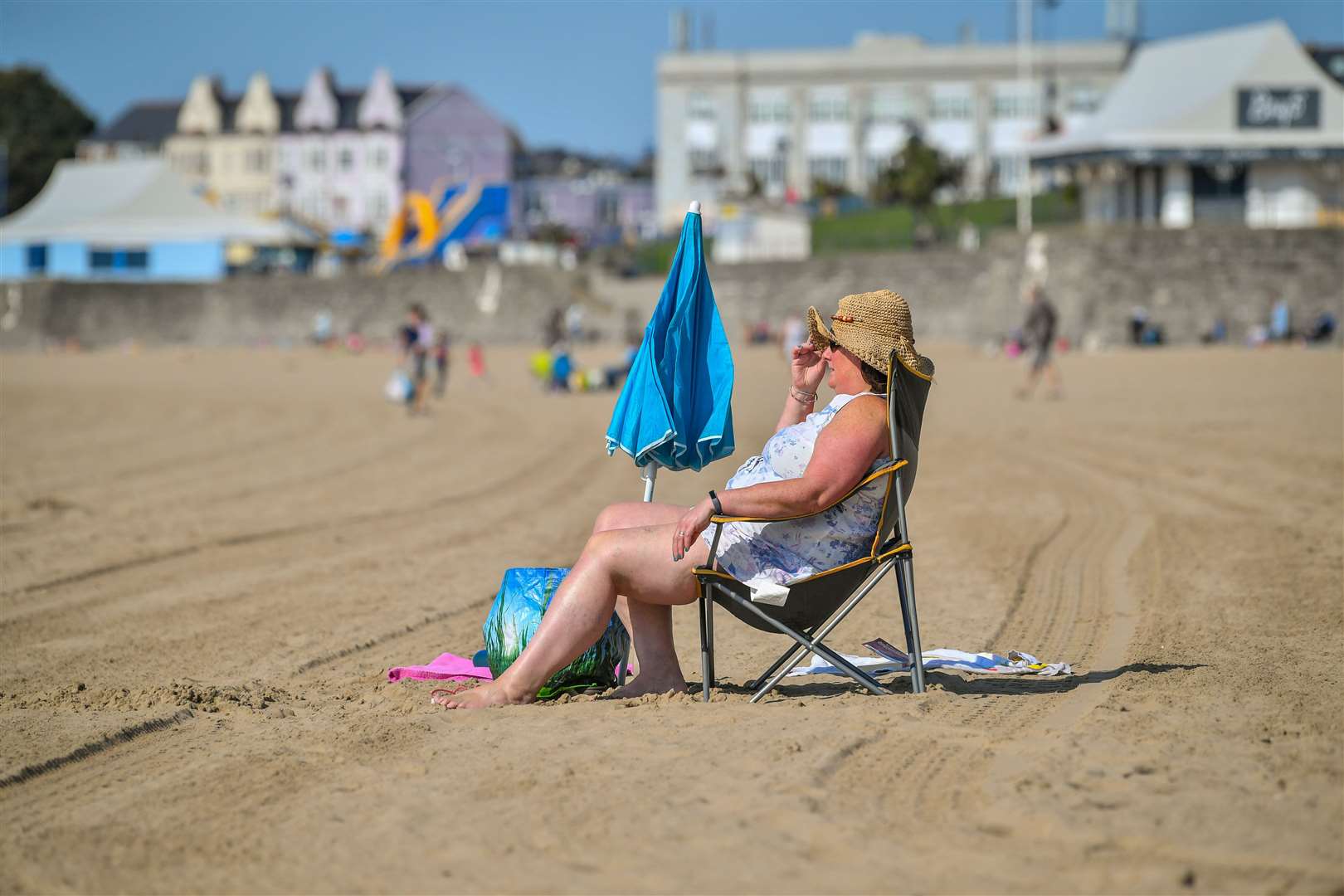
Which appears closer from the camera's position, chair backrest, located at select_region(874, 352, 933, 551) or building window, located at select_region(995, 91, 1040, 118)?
chair backrest, located at select_region(874, 352, 933, 551)

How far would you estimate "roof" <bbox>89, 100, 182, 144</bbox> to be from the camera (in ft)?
292

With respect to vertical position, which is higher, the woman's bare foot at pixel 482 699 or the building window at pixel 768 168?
the building window at pixel 768 168

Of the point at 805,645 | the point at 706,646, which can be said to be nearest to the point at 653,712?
the point at 706,646

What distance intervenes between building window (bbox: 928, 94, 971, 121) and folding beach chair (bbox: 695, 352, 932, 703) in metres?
73.4

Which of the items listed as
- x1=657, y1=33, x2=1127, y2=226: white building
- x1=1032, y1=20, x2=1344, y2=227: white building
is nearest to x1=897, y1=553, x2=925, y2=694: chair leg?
x1=1032, y1=20, x2=1344, y2=227: white building

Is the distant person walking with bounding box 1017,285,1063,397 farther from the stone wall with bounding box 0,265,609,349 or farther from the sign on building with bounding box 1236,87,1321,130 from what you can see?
the stone wall with bounding box 0,265,609,349

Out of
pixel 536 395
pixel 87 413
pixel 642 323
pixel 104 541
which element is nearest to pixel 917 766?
pixel 104 541

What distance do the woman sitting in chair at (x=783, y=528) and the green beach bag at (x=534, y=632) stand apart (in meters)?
0.22

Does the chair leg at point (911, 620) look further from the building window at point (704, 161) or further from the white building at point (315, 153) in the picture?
the white building at point (315, 153)

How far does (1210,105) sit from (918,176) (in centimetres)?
1170

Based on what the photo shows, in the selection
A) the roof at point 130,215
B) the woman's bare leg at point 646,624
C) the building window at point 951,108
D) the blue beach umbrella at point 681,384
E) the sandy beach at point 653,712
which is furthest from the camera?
the building window at point 951,108

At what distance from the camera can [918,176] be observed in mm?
50531

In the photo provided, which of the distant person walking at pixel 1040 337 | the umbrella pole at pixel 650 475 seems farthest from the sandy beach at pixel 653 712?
the distant person walking at pixel 1040 337

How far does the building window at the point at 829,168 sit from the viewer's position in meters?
76.9
